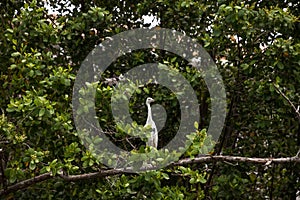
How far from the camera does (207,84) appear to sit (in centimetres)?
476

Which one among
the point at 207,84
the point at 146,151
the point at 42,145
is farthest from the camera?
the point at 207,84

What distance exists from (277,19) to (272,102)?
0.73 meters

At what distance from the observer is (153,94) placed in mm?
4844

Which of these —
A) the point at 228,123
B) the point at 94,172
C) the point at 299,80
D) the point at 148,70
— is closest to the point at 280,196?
the point at 228,123

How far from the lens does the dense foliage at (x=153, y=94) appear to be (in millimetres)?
3883

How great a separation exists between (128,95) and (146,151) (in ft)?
1.94

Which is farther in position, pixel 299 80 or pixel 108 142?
pixel 299 80

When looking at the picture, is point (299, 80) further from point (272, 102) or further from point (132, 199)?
point (132, 199)

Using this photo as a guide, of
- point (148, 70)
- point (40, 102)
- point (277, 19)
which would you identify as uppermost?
point (277, 19)

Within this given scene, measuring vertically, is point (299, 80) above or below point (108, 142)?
above

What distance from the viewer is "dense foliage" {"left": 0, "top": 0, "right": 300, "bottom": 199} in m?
3.88

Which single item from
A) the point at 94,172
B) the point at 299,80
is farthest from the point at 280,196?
the point at 94,172

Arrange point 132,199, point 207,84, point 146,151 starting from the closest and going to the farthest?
point 146,151
point 132,199
point 207,84

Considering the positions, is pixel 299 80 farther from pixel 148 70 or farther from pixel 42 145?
pixel 42 145
